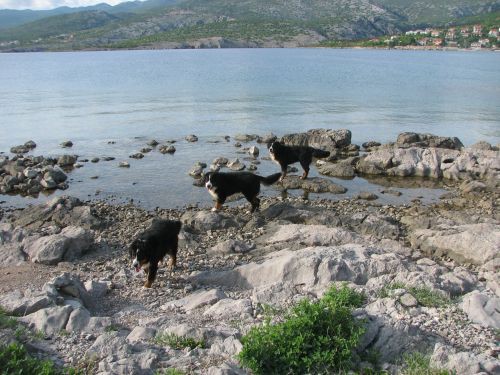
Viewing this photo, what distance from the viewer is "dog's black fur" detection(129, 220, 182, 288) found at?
9.72 meters

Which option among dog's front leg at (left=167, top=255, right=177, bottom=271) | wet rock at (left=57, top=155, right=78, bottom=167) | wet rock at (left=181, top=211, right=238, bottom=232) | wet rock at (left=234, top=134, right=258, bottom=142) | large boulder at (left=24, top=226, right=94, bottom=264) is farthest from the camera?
wet rock at (left=234, top=134, right=258, bottom=142)

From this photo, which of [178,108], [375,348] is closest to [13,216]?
[375,348]

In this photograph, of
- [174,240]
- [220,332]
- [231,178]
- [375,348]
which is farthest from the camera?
[231,178]

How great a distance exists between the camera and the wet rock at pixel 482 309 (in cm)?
756

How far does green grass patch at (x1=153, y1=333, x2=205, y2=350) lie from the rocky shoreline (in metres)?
0.06

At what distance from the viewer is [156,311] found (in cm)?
904

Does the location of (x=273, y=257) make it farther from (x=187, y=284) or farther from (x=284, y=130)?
(x=284, y=130)

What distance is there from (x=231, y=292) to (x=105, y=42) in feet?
581

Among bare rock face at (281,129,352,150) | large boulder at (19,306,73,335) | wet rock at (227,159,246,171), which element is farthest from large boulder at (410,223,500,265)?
bare rock face at (281,129,352,150)

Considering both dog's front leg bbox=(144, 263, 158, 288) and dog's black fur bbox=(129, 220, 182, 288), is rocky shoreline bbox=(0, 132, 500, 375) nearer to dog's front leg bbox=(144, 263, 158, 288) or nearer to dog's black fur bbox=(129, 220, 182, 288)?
dog's front leg bbox=(144, 263, 158, 288)

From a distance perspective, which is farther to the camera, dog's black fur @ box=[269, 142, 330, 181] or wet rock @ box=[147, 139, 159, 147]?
wet rock @ box=[147, 139, 159, 147]

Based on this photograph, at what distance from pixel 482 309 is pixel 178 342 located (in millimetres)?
4684

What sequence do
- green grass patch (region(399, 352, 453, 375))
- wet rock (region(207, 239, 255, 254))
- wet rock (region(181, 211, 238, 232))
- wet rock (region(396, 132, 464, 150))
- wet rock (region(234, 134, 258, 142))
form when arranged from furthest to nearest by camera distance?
wet rock (region(234, 134, 258, 142))
wet rock (region(396, 132, 464, 150))
wet rock (region(181, 211, 238, 232))
wet rock (region(207, 239, 255, 254))
green grass patch (region(399, 352, 453, 375))

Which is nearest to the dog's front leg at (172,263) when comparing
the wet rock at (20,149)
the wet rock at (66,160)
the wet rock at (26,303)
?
the wet rock at (26,303)
